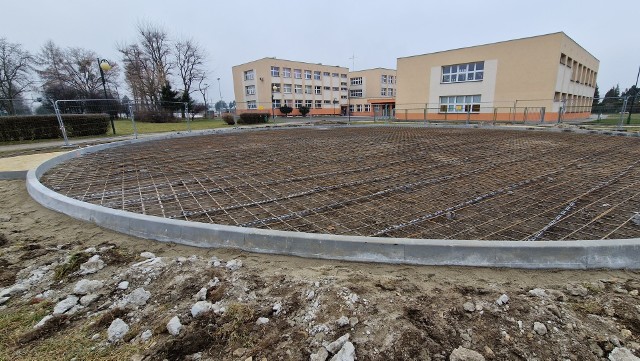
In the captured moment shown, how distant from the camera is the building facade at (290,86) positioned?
178 feet

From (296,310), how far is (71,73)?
5513 cm

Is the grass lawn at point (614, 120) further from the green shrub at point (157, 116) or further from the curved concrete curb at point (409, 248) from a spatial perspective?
the green shrub at point (157, 116)

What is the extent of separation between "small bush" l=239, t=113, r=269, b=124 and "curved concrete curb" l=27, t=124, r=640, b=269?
2285 cm

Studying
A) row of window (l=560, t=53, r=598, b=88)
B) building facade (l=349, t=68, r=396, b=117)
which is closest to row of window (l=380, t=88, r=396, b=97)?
building facade (l=349, t=68, r=396, b=117)

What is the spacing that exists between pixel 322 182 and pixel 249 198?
146 cm

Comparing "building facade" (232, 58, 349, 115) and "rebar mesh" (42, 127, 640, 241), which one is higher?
"building facade" (232, 58, 349, 115)

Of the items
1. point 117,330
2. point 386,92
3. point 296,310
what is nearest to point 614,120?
point 296,310

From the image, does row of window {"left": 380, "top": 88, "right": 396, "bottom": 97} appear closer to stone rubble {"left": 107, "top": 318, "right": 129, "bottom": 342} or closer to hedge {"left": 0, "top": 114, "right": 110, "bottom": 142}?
hedge {"left": 0, "top": 114, "right": 110, "bottom": 142}

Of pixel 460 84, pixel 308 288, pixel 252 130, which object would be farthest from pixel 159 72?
pixel 308 288

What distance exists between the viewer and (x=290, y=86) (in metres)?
57.3

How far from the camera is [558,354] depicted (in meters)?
1.70

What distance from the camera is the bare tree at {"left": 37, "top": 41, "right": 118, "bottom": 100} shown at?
39.8 meters

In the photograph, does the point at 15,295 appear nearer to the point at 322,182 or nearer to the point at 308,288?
the point at 308,288

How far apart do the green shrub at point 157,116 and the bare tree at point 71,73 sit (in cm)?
1732
